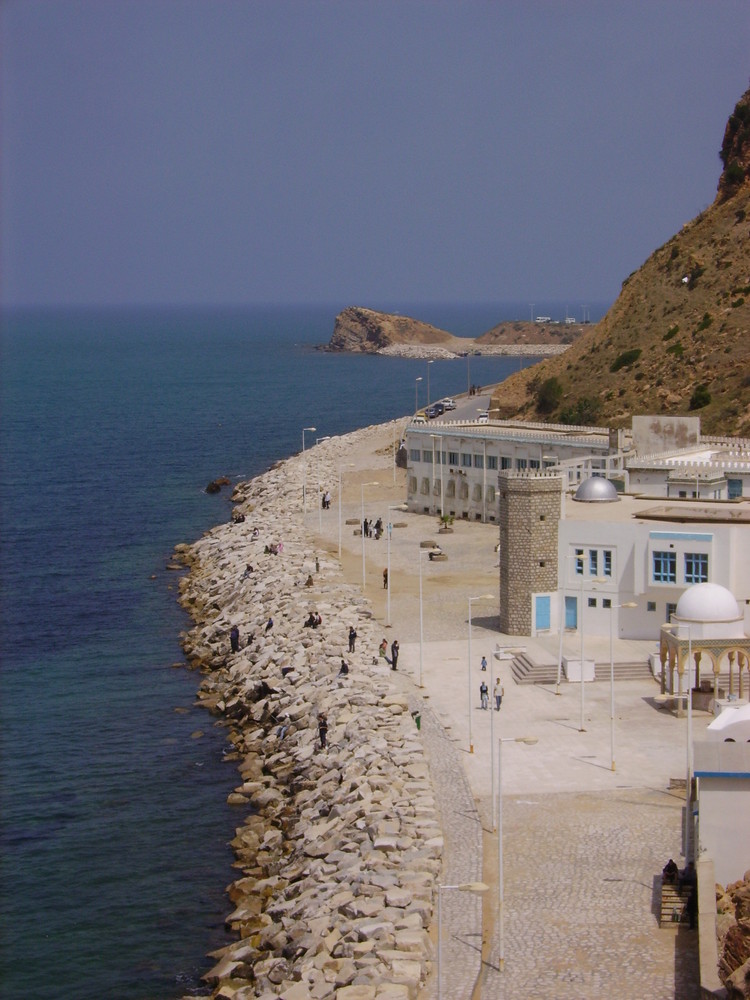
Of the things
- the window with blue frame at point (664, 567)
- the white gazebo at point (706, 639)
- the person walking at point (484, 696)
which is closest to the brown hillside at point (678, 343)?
the window with blue frame at point (664, 567)

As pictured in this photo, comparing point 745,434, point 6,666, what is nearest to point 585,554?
point 6,666

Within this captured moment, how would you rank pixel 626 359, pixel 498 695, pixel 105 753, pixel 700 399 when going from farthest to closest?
1. pixel 626 359
2. pixel 700 399
3. pixel 105 753
4. pixel 498 695

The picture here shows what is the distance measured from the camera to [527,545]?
46.5 meters

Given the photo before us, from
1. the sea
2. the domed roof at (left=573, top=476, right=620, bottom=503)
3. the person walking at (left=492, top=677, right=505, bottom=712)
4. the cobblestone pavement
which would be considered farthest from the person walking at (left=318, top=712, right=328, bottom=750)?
the domed roof at (left=573, top=476, right=620, bottom=503)

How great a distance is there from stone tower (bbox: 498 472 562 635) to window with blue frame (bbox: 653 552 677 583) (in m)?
3.56

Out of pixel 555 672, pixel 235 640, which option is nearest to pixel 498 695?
pixel 555 672

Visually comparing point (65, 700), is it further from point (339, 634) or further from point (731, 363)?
point (731, 363)

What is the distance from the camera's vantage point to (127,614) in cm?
5947

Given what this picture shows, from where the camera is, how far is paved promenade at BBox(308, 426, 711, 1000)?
24734 mm

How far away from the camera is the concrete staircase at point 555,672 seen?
41.4m

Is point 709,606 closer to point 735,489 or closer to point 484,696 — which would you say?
point 484,696

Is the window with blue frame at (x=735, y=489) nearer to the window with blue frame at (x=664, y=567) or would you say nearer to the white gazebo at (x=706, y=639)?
the window with blue frame at (x=664, y=567)

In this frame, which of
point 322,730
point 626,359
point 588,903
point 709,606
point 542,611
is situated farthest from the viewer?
point 626,359

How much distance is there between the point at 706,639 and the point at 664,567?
18.0 feet
